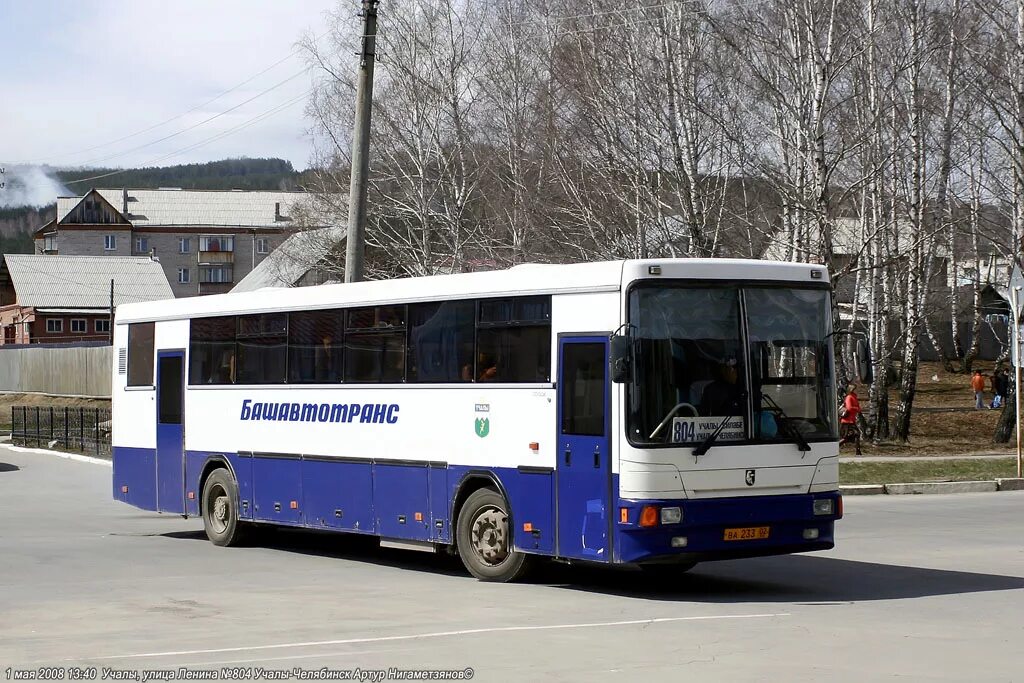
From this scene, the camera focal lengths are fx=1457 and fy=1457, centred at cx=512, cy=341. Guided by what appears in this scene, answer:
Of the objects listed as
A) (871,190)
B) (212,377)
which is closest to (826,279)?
(212,377)

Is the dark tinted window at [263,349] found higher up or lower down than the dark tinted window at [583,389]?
higher up

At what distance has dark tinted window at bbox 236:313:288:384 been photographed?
16.6 meters

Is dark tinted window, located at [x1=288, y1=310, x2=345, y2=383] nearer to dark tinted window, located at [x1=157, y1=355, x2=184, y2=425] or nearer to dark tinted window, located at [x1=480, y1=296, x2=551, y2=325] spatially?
dark tinted window, located at [x1=480, y1=296, x2=551, y2=325]

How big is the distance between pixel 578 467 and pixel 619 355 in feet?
3.91

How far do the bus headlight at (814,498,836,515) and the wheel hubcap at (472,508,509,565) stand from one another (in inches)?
110

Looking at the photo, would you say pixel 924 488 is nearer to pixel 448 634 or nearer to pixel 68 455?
pixel 448 634

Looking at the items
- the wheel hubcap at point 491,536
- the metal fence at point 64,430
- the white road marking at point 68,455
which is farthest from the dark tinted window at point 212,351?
the metal fence at point 64,430

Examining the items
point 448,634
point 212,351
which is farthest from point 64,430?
point 448,634

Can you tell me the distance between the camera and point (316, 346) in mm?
16094

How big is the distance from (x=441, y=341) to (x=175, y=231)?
137 metres

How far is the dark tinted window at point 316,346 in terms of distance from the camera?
15750 mm

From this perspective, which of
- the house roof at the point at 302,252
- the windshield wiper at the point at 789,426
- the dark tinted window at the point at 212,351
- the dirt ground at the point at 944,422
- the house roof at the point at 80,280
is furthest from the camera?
the house roof at the point at 80,280

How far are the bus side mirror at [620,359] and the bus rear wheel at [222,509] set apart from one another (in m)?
6.90

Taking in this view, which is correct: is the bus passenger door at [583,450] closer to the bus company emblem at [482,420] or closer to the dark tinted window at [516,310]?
the dark tinted window at [516,310]
